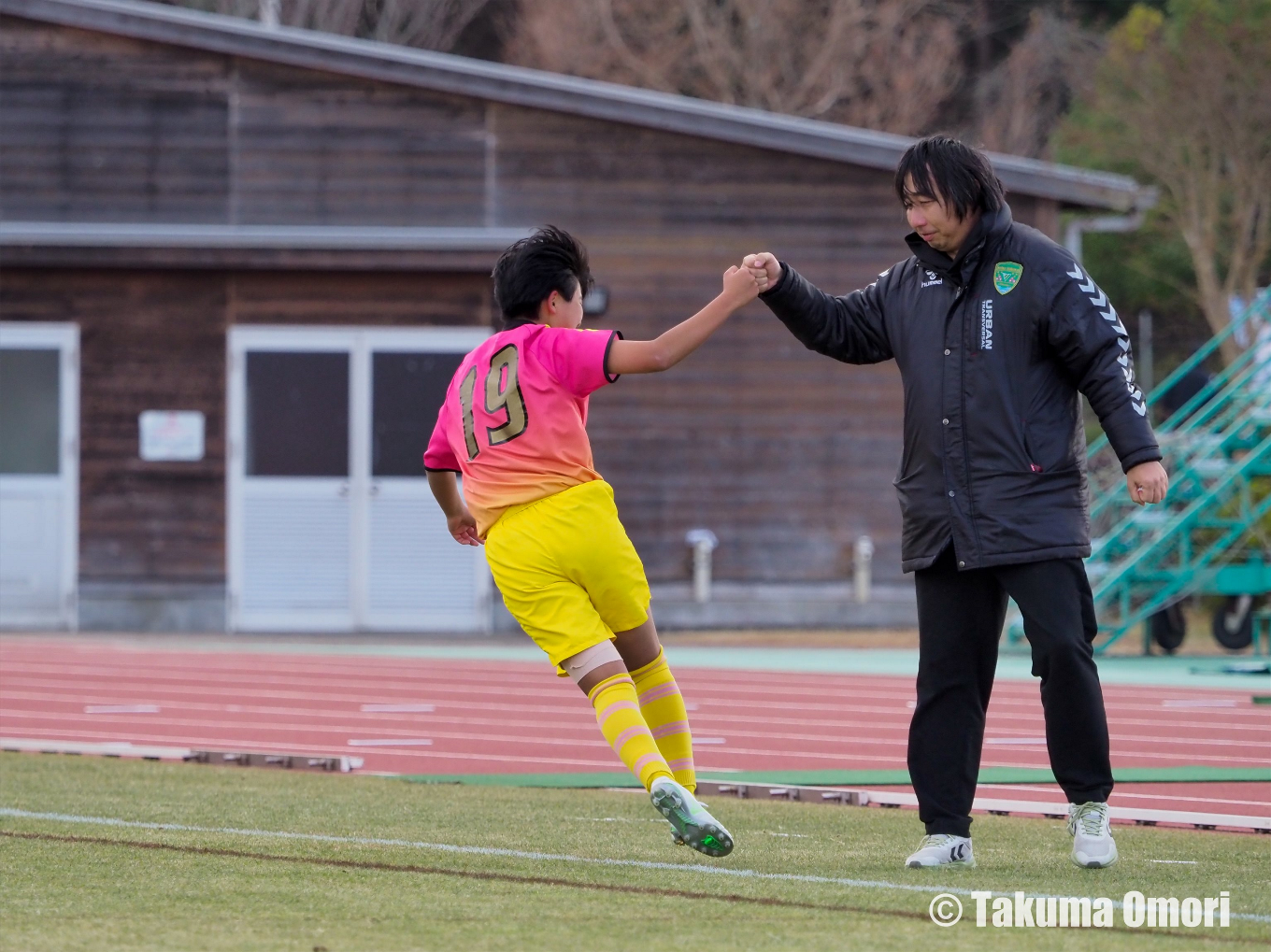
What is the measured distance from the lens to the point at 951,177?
5539 millimetres

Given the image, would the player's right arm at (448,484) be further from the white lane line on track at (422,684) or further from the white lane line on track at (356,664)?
the white lane line on track at (356,664)

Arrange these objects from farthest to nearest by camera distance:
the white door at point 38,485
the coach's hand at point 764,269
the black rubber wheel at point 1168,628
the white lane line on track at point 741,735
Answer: the white door at point 38,485, the black rubber wheel at point 1168,628, the white lane line on track at point 741,735, the coach's hand at point 764,269

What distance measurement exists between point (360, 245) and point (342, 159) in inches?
36.1

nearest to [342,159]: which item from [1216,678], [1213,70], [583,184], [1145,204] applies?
[583,184]

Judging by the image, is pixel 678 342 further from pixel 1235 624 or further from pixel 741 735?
pixel 1235 624

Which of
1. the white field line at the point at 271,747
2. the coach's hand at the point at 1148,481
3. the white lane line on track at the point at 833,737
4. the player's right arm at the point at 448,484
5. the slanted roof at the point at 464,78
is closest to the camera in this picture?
the coach's hand at the point at 1148,481

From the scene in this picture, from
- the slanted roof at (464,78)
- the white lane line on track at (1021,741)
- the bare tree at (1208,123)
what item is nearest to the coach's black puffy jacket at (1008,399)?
the white lane line on track at (1021,741)

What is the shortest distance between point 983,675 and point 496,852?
1.46 m

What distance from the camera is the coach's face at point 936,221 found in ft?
18.2

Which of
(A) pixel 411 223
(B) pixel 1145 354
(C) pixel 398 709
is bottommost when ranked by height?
(C) pixel 398 709

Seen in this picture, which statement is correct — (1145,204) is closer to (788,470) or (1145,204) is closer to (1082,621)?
(788,470)

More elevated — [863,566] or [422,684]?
[863,566]

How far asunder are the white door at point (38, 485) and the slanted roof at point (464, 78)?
292 centimetres

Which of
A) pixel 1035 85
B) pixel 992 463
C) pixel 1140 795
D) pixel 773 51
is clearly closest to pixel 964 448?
pixel 992 463
